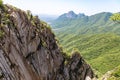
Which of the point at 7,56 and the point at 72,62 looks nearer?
the point at 7,56

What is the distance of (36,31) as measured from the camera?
75.4 meters

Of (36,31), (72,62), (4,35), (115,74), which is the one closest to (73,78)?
(72,62)

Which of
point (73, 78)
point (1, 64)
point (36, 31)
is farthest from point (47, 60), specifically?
point (1, 64)

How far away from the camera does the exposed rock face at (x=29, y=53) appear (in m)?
55.3

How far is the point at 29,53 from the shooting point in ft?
222

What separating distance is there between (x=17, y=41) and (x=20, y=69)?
687 centimetres

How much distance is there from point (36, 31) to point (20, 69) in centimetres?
1908

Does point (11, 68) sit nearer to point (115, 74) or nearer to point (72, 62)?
point (115, 74)

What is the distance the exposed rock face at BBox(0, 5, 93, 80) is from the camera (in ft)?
182

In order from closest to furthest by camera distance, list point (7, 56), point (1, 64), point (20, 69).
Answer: point (1, 64) → point (7, 56) → point (20, 69)

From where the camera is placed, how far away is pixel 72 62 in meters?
93.9

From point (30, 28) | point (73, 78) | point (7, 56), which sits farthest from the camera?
point (73, 78)

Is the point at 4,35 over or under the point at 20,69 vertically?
over

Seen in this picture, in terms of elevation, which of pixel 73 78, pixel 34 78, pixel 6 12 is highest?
pixel 6 12
